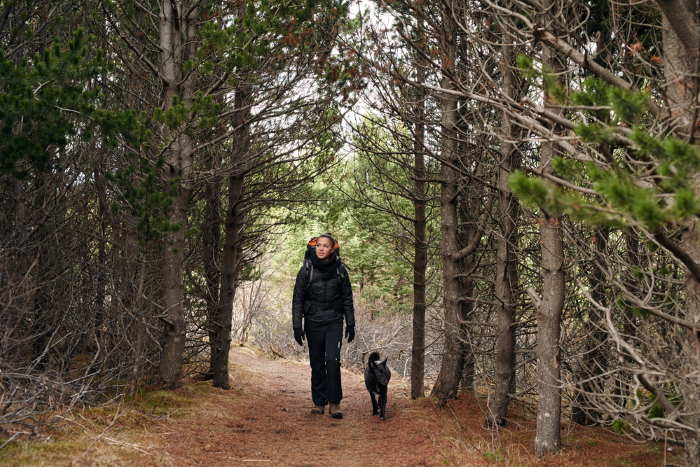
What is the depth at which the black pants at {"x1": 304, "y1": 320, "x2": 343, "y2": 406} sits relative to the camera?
7598 mm

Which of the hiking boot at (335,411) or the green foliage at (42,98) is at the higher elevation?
the green foliage at (42,98)

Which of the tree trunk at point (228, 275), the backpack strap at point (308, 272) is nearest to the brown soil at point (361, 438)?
the tree trunk at point (228, 275)

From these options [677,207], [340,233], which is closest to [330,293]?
[677,207]

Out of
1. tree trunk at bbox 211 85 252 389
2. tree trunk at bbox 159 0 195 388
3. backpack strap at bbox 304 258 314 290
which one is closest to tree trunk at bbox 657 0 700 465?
backpack strap at bbox 304 258 314 290

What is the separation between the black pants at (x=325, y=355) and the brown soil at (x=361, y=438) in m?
0.34

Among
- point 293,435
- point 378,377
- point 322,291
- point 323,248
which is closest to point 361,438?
point 293,435

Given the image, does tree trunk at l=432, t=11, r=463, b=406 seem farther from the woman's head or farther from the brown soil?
the woman's head

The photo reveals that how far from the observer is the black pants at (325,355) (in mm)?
7598

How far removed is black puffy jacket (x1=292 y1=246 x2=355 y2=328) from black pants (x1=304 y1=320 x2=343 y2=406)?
11 centimetres

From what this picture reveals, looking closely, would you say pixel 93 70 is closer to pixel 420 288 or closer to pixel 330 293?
pixel 330 293

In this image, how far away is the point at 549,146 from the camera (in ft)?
18.2

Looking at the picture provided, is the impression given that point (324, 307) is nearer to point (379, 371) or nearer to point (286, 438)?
point (379, 371)

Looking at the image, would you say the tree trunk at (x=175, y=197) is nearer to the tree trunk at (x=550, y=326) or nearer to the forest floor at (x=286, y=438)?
the forest floor at (x=286, y=438)

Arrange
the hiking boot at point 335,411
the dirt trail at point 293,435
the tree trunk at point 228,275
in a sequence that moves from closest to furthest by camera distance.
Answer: the dirt trail at point 293,435 < the hiking boot at point 335,411 < the tree trunk at point 228,275
